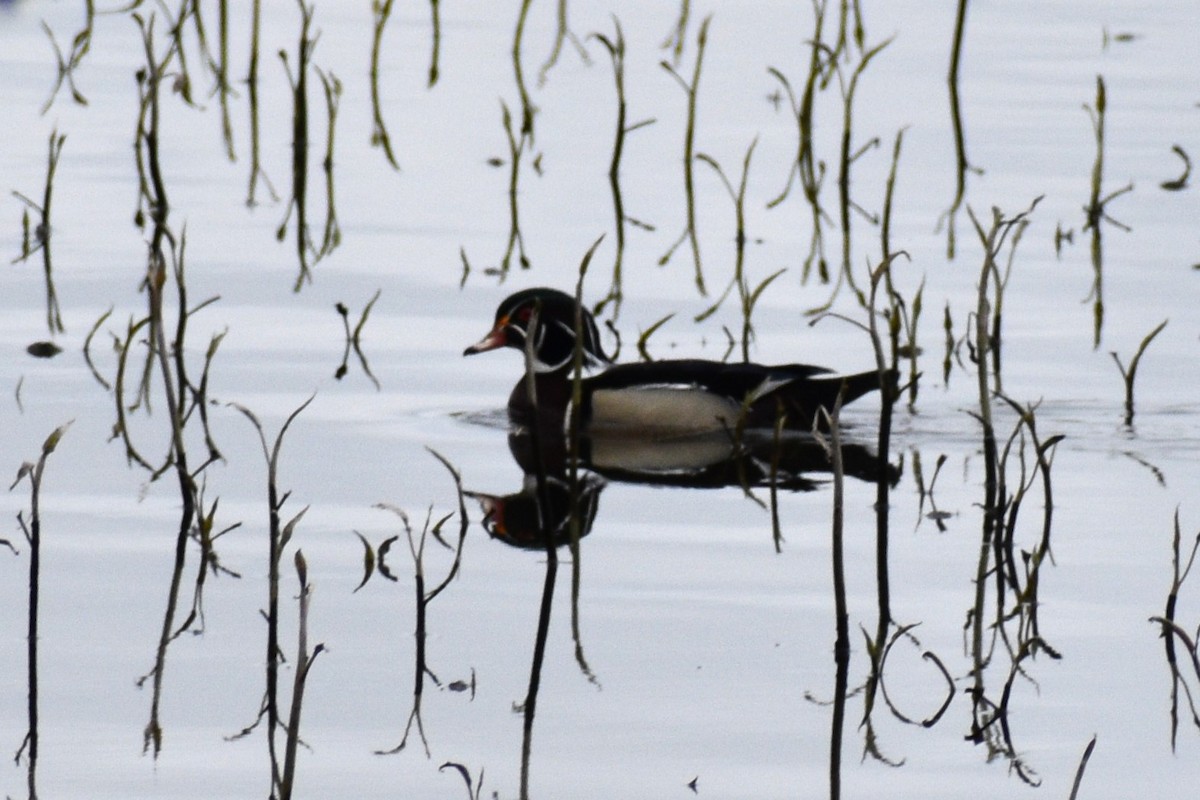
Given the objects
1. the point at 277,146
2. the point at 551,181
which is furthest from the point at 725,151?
the point at 277,146

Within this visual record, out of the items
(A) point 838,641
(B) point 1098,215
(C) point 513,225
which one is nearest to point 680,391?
(C) point 513,225

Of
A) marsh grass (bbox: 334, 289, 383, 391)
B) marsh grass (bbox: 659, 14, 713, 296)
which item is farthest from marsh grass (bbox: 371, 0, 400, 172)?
marsh grass (bbox: 334, 289, 383, 391)

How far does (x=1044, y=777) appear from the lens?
17.1 ft

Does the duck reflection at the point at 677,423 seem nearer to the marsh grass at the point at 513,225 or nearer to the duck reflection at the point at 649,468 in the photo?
the duck reflection at the point at 649,468

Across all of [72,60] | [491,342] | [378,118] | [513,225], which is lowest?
[491,342]

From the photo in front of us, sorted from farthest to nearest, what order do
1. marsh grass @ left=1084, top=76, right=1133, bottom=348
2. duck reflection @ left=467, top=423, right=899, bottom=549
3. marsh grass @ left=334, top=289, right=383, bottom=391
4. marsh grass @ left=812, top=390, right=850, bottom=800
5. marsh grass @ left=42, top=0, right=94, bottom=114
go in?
marsh grass @ left=42, top=0, right=94, bottom=114 < marsh grass @ left=1084, top=76, right=1133, bottom=348 < marsh grass @ left=334, top=289, right=383, bottom=391 < duck reflection @ left=467, top=423, right=899, bottom=549 < marsh grass @ left=812, top=390, right=850, bottom=800

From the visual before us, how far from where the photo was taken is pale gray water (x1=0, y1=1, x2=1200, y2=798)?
17.8 feet

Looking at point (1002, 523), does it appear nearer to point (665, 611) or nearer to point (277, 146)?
point (665, 611)

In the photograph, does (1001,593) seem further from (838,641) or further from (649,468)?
(649,468)

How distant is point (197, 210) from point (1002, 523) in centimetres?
643

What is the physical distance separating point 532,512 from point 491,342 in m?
2.17

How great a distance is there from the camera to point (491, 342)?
9.88 m

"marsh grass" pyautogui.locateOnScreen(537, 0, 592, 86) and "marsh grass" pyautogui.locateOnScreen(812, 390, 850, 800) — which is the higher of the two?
"marsh grass" pyautogui.locateOnScreen(537, 0, 592, 86)

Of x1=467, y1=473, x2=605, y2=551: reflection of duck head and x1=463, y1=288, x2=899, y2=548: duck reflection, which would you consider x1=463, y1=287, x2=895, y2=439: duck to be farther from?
x1=467, y1=473, x2=605, y2=551: reflection of duck head
